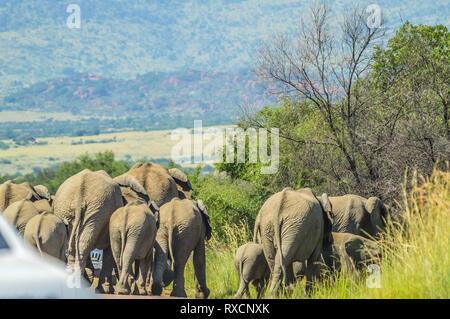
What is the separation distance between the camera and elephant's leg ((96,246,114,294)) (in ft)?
44.5

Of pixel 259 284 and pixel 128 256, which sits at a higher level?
pixel 128 256

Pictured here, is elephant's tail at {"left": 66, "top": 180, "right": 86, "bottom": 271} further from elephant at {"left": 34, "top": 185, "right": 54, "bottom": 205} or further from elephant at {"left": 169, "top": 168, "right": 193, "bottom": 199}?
elephant at {"left": 169, "top": 168, "right": 193, "bottom": 199}

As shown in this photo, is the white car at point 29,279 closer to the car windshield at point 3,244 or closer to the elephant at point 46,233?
the car windshield at point 3,244

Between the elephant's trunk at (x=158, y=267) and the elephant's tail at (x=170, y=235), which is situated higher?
the elephant's tail at (x=170, y=235)

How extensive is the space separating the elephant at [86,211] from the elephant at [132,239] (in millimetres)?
766

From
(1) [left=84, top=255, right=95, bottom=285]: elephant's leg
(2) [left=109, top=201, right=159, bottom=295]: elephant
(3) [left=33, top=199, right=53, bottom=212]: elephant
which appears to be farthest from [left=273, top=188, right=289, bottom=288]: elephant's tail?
(3) [left=33, top=199, right=53, bottom=212]: elephant

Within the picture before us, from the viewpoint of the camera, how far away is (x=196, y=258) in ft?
45.4

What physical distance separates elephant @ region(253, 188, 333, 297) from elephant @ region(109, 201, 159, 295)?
177 centimetres

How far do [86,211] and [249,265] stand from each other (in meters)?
3.41

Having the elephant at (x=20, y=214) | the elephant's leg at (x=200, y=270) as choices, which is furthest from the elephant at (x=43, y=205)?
the elephant's leg at (x=200, y=270)

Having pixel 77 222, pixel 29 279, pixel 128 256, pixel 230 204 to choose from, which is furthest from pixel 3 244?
pixel 230 204

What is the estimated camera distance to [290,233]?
11.4 metres

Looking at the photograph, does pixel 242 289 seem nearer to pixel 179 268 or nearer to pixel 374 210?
pixel 179 268

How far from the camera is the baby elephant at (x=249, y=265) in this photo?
38.2ft
